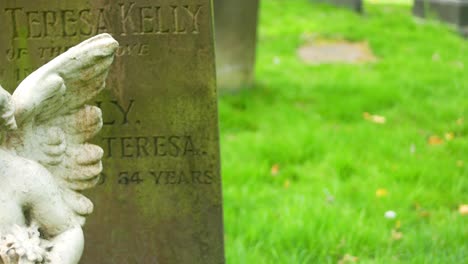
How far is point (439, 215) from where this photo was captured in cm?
397

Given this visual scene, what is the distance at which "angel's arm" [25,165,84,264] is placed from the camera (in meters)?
1.90

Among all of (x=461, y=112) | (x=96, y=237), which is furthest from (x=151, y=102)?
(x=461, y=112)

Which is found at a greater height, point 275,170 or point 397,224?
point 397,224

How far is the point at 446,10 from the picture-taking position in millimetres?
9828

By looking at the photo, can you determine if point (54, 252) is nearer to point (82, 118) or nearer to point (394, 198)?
point (82, 118)

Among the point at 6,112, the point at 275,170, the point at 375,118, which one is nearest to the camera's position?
the point at 6,112

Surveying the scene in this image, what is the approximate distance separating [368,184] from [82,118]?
2606 mm

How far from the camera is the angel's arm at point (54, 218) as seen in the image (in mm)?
1898

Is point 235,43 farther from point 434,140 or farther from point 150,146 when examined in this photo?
point 150,146

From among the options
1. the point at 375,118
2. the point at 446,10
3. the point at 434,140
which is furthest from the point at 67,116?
the point at 446,10

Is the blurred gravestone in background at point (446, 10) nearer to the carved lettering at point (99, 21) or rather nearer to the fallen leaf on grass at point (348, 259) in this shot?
the fallen leaf on grass at point (348, 259)

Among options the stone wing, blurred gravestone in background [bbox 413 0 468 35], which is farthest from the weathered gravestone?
blurred gravestone in background [bbox 413 0 468 35]

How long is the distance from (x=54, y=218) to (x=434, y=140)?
3723 millimetres

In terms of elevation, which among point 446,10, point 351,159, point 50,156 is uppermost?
point 50,156
